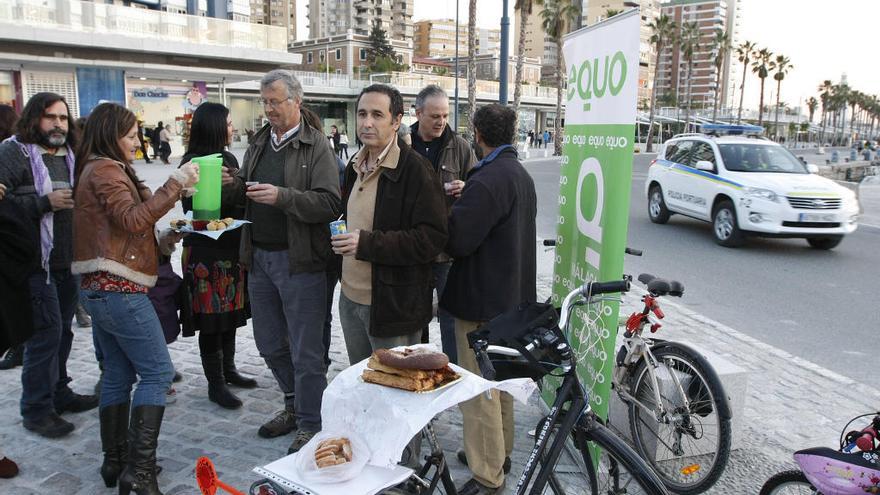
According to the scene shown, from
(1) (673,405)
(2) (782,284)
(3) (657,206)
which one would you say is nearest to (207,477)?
(1) (673,405)

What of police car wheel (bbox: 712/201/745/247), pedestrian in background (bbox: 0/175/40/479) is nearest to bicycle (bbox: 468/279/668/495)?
pedestrian in background (bbox: 0/175/40/479)

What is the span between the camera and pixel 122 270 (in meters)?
3.18

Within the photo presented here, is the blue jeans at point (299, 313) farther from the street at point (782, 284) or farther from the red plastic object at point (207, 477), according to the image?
the street at point (782, 284)

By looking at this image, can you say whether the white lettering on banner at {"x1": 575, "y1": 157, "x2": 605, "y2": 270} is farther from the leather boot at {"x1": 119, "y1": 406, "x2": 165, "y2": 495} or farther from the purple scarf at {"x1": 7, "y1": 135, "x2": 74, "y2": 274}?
the purple scarf at {"x1": 7, "y1": 135, "x2": 74, "y2": 274}

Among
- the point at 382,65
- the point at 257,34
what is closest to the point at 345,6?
Result: the point at 382,65

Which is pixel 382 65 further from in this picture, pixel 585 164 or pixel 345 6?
pixel 585 164

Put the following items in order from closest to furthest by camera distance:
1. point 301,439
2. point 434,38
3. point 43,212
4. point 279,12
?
point 301,439 → point 43,212 → point 434,38 → point 279,12

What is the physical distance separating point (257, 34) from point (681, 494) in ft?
100

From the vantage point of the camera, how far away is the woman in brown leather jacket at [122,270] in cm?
315

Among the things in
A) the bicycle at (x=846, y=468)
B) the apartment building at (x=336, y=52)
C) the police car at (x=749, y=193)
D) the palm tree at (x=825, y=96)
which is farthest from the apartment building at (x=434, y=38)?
the bicycle at (x=846, y=468)

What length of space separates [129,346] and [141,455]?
22.2 inches

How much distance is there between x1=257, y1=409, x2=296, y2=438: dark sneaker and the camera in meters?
4.09

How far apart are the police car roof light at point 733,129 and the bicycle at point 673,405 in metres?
11.7

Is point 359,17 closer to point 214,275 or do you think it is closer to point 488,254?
point 214,275
